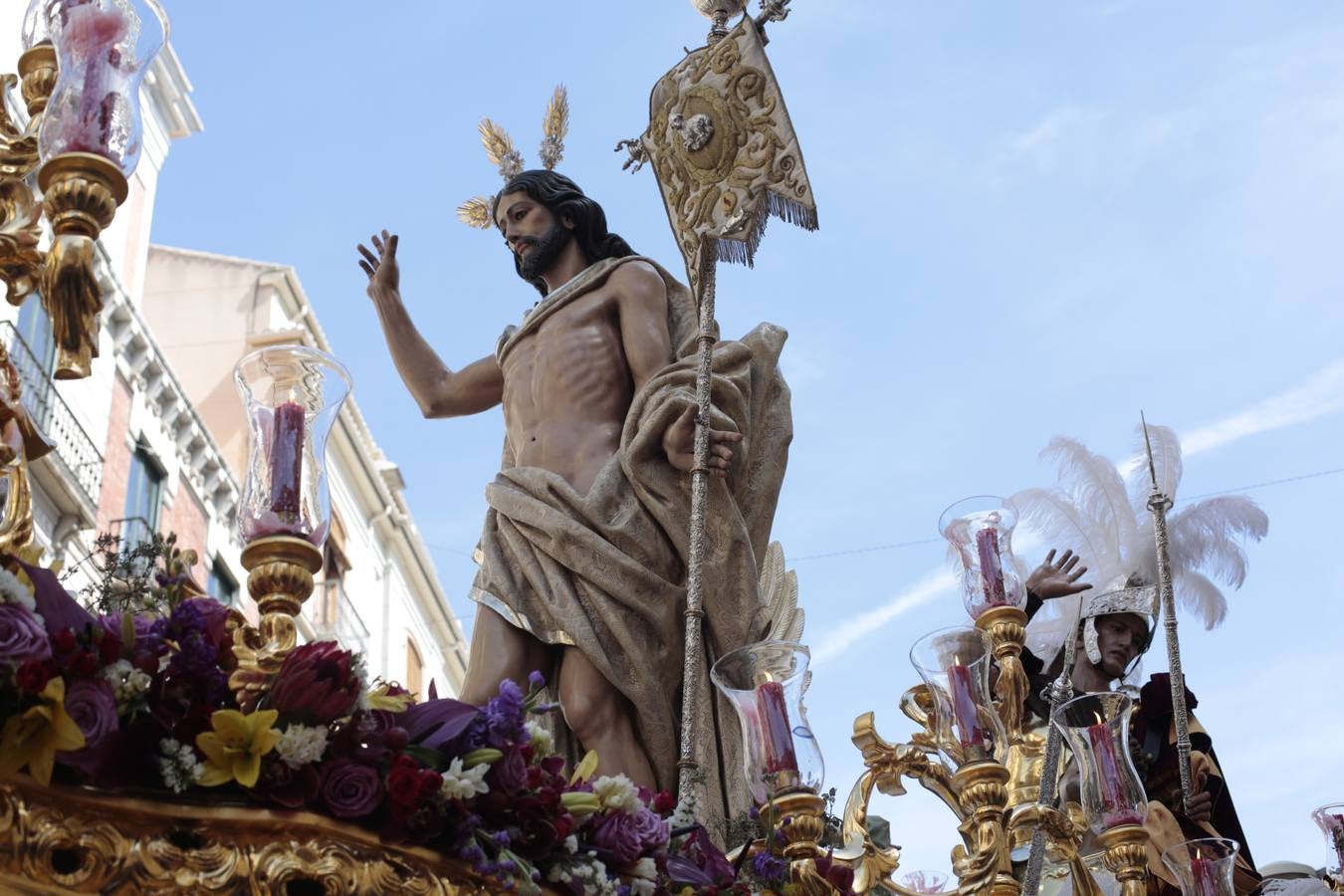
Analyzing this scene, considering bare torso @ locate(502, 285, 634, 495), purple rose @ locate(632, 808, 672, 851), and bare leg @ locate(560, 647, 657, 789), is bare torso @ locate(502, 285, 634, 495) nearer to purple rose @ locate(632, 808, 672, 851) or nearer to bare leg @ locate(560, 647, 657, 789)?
bare leg @ locate(560, 647, 657, 789)

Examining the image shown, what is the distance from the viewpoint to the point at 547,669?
19.3ft

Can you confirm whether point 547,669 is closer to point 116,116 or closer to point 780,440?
point 780,440

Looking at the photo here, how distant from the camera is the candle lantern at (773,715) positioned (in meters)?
4.56

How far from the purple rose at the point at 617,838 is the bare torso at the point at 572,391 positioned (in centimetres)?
215

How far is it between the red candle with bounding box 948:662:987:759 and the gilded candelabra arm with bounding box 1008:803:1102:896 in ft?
0.59

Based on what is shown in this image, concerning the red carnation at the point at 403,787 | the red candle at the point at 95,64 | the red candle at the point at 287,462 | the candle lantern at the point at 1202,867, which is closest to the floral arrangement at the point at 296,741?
the red carnation at the point at 403,787

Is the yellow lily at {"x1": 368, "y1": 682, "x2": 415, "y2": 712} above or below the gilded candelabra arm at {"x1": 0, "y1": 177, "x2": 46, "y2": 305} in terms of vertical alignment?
below

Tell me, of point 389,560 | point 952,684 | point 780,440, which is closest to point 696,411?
point 780,440

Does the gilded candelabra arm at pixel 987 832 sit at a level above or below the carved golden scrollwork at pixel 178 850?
above

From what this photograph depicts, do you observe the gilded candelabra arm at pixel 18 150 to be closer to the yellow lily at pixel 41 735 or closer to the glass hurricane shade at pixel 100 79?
the glass hurricane shade at pixel 100 79

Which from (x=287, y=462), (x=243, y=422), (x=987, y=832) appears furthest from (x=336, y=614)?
(x=287, y=462)

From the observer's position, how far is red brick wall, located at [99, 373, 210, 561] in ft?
63.2

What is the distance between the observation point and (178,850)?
3.37m

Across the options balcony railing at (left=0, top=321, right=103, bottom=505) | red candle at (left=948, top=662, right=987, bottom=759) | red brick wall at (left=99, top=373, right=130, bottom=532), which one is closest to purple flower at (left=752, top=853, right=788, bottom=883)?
red candle at (left=948, top=662, right=987, bottom=759)
